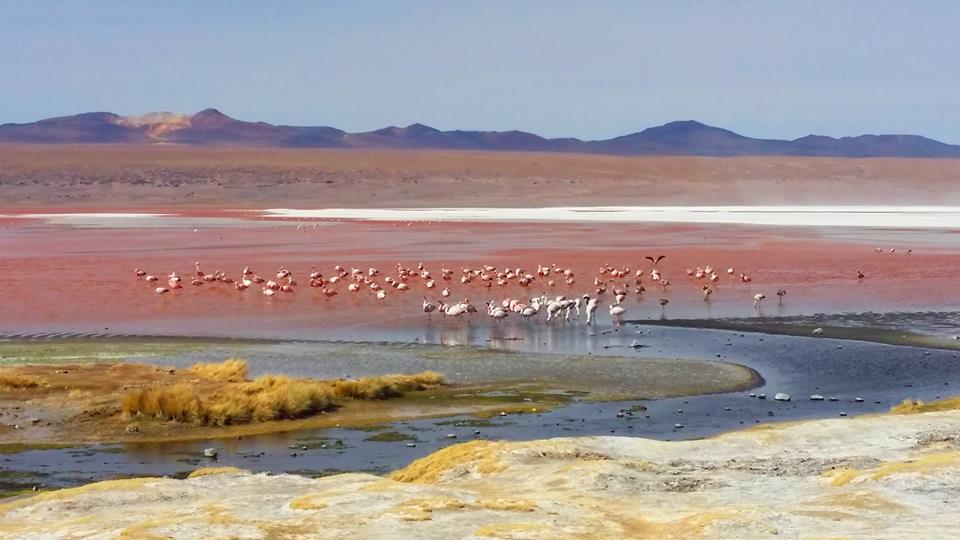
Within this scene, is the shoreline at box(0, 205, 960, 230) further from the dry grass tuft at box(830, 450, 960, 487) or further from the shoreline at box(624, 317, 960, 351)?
the dry grass tuft at box(830, 450, 960, 487)

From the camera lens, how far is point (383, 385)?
20.2 m

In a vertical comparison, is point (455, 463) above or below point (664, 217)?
above

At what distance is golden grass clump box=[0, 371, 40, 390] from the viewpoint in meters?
19.8

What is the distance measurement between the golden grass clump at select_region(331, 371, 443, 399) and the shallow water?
5.41 ft

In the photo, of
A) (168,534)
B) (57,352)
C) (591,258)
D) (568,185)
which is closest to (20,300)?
(57,352)

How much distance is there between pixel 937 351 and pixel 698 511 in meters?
15.5

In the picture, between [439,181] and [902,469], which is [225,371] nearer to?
[902,469]

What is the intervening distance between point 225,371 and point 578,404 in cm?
546

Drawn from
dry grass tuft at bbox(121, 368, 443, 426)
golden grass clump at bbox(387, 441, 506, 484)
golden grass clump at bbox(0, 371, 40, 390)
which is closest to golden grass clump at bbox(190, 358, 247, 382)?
dry grass tuft at bbox(121, 368, 443, 426)

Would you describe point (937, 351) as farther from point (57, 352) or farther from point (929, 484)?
point (57, 352)

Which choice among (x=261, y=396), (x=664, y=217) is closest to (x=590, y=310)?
(x=261, y=396)

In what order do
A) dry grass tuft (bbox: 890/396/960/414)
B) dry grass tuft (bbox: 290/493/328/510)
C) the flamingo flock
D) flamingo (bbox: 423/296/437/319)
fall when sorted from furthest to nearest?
the flamingo flock
flamingo (bbox: 423/296/437/319)
dry grass tuft (bbox: 890/396/960/414)
dry grass tuft (bbox: 290/493/328/510)

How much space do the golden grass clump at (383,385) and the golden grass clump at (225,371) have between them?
5.52ft

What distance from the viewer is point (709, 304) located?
32.7 metres
